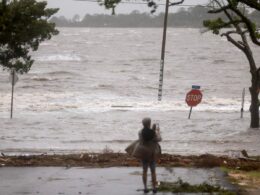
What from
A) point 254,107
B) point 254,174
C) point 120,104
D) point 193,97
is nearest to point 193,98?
point 193,97

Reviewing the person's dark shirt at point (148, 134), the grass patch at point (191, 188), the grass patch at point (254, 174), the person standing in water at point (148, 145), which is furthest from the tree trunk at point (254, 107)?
the person's dark shirt at point (148, 134)

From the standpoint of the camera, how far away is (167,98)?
48531 mm

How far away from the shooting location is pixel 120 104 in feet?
141

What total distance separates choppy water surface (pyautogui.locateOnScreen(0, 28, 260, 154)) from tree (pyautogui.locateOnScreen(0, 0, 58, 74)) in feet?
10.6

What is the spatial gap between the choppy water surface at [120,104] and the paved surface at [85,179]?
249 inches

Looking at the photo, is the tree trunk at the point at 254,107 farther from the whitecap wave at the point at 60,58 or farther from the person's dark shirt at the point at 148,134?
the whitecap wave at the point at 60,58

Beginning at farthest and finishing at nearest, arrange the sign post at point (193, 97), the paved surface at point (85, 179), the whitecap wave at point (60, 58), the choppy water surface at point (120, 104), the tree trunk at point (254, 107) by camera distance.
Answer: the whitecap wave at point (60, 58)
the sign post at point (193, 97)
the tree trunk at point (254, 107)
the choppy water surface at point (120, 104)
the paved surface at point (85, 179)

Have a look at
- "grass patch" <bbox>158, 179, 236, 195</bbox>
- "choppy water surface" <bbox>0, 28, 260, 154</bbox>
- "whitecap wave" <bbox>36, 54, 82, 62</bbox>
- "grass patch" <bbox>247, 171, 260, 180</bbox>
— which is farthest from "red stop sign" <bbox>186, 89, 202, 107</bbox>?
"whitecap wave" <bbox>36, 54, 82, 62</bbox>

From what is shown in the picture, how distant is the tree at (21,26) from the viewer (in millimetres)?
16006

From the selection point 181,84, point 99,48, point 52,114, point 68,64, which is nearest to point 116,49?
point 99,48

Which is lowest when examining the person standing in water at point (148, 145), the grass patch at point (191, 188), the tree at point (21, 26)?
the grass patch at point (191, 188)

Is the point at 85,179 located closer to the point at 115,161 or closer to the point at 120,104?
the point at 115,161

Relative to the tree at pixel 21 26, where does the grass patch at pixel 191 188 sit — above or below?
below

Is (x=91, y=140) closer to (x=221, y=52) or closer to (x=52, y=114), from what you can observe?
(x=52, y=114)
